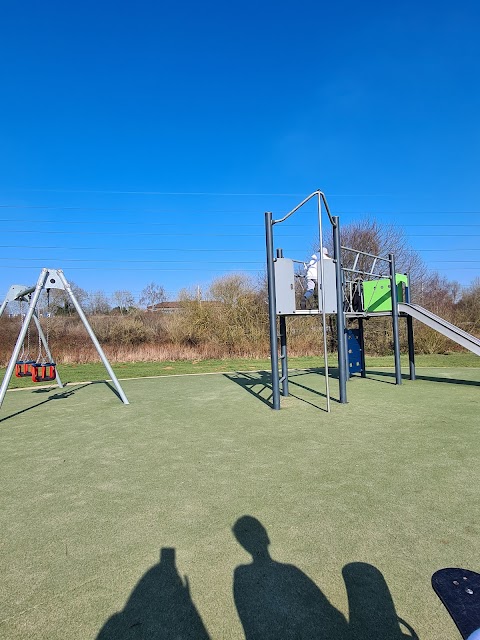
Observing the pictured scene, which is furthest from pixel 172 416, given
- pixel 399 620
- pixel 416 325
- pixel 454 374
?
pixel 416 325

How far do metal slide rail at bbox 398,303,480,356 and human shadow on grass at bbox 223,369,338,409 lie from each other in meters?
2.75

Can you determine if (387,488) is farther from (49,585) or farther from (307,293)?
(307,293)

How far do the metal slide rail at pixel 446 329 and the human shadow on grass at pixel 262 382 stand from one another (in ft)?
9.03

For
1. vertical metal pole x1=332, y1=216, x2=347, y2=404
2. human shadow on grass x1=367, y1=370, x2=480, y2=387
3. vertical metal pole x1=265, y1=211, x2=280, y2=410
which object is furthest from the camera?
human shadow on grass x1=367, y1=370, x2=480, y2=387

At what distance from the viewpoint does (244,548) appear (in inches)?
94.4

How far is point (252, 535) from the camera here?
255 cm

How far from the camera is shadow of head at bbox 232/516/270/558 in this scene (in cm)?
238

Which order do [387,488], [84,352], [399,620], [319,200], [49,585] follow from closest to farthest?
[399,620] → [49,585] → [387,488] → [319,200] → [84,352]

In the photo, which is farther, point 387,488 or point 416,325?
point 416,325

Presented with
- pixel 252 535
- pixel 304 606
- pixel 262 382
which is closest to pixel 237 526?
pixel 252 535

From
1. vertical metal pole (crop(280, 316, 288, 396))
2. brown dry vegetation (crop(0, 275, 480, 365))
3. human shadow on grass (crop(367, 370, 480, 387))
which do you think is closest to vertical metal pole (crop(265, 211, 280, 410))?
vertical metal pole (crop(280, 316, 288, 396))

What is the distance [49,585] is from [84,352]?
18.0 meters

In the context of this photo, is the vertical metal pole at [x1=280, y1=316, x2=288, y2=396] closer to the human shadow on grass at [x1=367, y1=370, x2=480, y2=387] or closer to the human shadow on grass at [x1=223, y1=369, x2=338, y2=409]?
the human shadow on grass at [x1=223, y1=369, x2=338, y2=409]

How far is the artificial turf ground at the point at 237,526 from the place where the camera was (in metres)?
1.83
